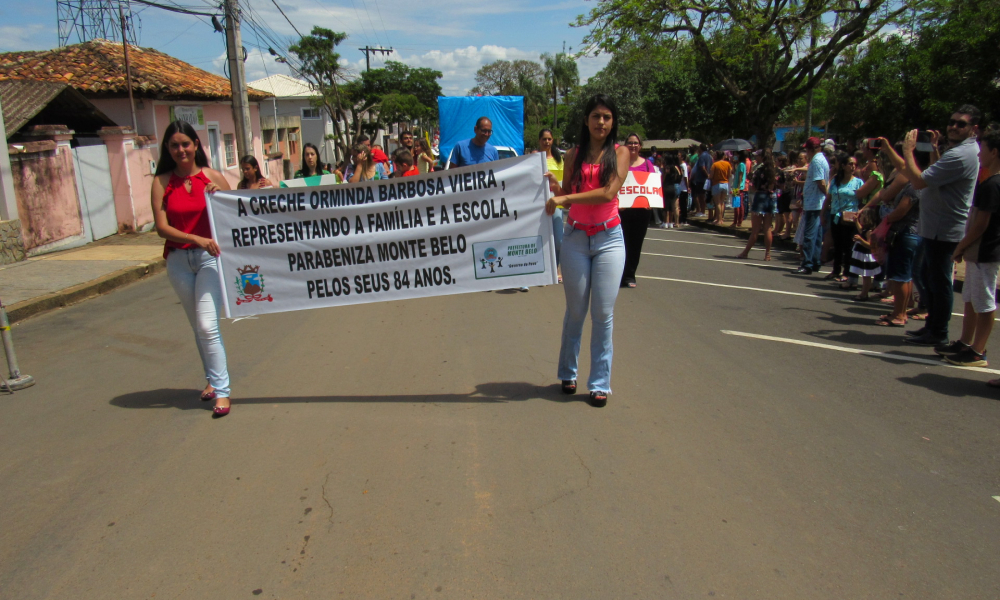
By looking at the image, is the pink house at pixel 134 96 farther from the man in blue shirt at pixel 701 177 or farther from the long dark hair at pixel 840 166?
the long dark hair at pixel 840 166

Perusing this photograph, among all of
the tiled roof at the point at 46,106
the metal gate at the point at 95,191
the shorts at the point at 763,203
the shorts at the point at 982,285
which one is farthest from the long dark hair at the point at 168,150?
the metal gate at the point at 95,191

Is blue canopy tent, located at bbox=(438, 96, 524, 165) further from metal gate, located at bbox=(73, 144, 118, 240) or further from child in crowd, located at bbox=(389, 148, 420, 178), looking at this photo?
child in crowd, located at bbox=(389, 148, 420, 178)

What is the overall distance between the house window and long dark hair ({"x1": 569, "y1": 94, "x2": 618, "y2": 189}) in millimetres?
23752

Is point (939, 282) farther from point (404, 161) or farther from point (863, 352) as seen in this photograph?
point (404, 161)

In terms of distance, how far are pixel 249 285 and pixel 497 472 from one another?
2227 mm

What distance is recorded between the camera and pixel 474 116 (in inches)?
827

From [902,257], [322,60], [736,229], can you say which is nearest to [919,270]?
[902,257]

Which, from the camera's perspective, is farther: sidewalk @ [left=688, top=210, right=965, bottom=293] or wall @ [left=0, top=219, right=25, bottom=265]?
sidewalk @ [left=688, top=210, right=965, bottom=293]

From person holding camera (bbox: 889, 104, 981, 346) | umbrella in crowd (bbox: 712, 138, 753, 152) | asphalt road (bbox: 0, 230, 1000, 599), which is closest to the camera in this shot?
asphalt road (bbox: 0, 230, 1000, 599)

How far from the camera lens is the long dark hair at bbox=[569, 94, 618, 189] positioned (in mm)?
4594

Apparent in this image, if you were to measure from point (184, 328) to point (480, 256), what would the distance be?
4.28 meters

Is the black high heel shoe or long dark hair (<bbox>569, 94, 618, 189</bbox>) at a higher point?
long dark hair (<bbox>569, 94, 618, 189</bbox>)

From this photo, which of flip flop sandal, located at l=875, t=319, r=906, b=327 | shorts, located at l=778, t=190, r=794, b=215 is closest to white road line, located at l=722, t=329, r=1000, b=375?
flip flop sandal, located at l=875, t=319, r=906, b=327

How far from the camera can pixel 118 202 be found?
1636 cm
